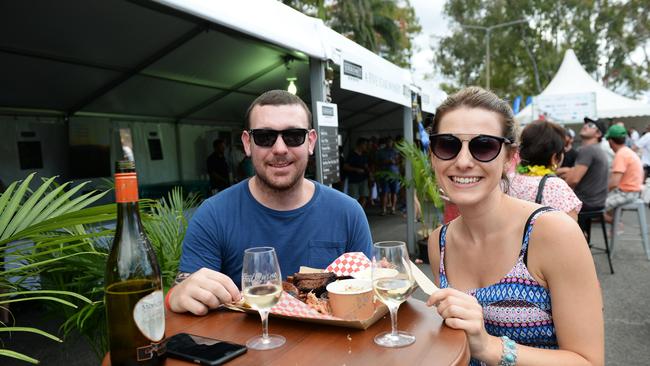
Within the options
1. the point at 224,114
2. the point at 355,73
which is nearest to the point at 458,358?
the point at 355,73

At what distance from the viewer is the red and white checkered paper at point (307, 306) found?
1.29m

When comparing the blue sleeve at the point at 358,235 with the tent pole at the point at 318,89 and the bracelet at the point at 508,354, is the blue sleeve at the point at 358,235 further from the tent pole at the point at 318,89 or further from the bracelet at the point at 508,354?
the tent pole at the point at 318,89

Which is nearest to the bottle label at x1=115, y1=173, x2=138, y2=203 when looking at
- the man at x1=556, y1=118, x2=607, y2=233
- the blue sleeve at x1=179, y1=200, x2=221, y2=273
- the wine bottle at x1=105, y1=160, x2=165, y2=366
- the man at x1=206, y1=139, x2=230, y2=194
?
the wine bottle at x1=105, y1=160, x2=165, y2=366

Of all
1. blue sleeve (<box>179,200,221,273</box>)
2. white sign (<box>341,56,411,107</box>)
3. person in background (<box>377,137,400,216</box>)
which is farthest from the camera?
person in background (<box>377,137,400,216</box>)

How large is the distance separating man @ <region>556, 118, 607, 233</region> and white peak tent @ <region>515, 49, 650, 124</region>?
33.6ft

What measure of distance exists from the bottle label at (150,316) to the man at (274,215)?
3.01ft

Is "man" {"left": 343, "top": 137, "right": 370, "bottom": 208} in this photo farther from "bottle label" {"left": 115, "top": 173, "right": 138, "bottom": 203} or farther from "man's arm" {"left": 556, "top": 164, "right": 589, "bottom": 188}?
"bottle label" {"left": 115, "top": 173, "right": 138, "bottom": 203}

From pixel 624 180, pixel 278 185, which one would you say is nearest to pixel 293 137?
pixel 278 185

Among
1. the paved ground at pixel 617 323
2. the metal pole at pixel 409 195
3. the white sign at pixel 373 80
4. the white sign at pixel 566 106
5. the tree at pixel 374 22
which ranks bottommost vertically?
the paved ground at pixel 617 323

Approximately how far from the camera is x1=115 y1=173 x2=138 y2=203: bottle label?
102cm

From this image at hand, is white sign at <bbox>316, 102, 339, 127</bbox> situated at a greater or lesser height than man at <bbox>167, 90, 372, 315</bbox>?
greater

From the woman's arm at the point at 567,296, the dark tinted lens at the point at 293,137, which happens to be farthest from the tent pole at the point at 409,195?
the woman's arm at the point at 567,296

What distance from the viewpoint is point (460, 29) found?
35.3 m

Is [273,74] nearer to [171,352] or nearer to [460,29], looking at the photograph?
[171,352]
